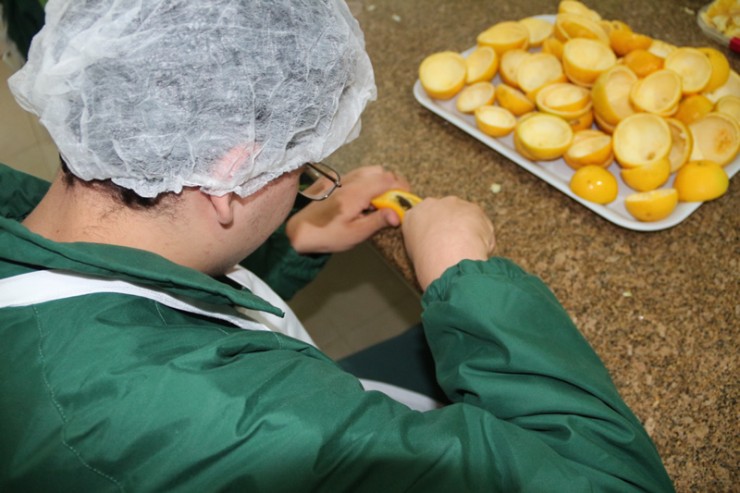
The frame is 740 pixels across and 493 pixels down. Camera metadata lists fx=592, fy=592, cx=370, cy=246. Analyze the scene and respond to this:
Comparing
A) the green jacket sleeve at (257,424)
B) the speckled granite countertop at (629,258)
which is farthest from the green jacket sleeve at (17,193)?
the speckled granite countertop at (629,258)

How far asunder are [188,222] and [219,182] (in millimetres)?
57

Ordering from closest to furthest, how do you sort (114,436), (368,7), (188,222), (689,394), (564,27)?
(114,436)
(188,222)
(689,394)
(564,27)
(368,7)

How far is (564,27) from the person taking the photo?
0.98 metres

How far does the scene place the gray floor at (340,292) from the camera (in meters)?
1.69

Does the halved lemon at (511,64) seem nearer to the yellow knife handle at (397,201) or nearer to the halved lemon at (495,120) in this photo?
the halved lemon at (495,120)

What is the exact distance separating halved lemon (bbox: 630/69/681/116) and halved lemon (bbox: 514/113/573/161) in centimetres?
11

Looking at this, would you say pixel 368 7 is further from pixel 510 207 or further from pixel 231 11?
pixel 231 11

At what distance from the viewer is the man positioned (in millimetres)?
451

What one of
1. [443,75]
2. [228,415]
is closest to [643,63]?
[443,75]

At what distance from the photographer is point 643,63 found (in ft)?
2.92

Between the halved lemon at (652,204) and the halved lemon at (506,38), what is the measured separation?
0.33 metres

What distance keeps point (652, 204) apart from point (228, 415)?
1.98ft

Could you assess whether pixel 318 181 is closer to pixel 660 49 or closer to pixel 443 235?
pixel 443 235

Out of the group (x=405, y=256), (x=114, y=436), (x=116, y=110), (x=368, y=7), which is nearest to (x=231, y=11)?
(x=116, y=110)
